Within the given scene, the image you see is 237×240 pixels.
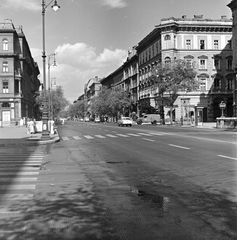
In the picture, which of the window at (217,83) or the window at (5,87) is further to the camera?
the window at (217,83)

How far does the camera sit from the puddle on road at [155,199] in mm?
5574

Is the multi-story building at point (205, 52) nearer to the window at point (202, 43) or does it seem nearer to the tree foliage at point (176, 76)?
the window at point (202, 43)

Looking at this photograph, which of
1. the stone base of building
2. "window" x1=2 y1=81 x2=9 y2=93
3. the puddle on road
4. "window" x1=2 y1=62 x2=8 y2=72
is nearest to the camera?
the puddle on road

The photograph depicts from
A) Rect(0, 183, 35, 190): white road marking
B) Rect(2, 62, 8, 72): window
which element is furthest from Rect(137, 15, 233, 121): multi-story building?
Rect(0, 183, 35, 190): white road marking

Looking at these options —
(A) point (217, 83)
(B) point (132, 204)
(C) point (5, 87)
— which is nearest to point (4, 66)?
(C) point (5, 87)

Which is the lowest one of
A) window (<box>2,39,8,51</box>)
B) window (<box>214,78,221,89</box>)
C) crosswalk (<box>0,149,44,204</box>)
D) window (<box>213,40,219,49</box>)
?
crosswalk (<box>0,149,44,204</box>)

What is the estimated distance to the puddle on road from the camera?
557cm

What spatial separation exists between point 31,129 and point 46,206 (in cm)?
2463

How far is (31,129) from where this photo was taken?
2933cm

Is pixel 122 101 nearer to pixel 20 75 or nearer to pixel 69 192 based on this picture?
pixel 20 75

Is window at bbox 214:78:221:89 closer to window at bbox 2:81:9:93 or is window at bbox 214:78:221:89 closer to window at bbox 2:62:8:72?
window at bbox 2:81:9:93

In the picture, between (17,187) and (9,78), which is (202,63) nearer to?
(9,78)

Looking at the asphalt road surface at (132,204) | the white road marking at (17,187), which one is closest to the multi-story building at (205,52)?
the asphalt road surface at (132,204)

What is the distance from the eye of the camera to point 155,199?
6059 millimetres
